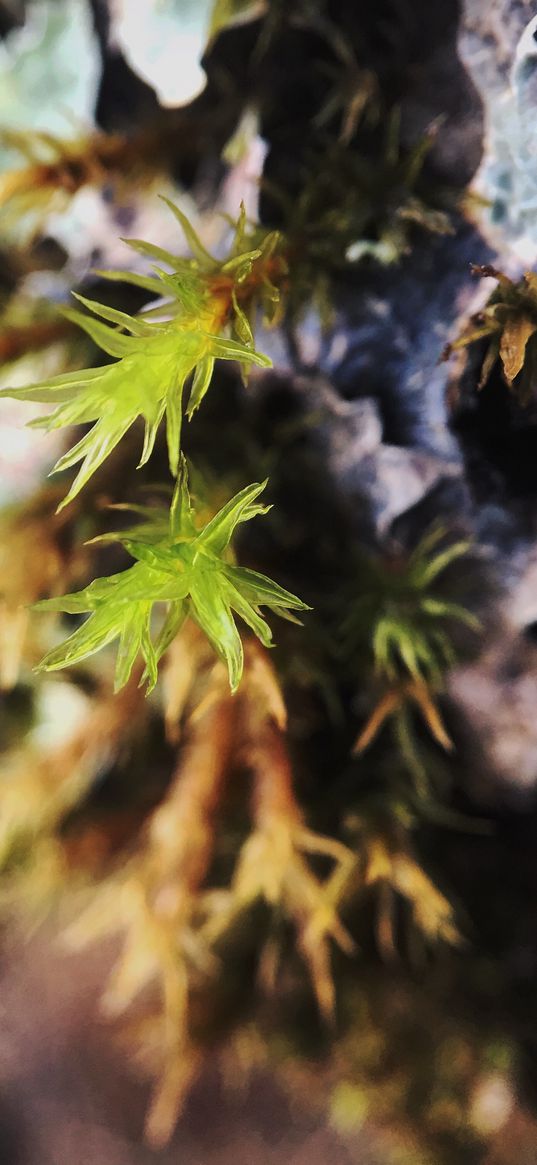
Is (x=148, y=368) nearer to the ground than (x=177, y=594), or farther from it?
farther from it

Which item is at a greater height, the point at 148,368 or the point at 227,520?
the point at 148,368

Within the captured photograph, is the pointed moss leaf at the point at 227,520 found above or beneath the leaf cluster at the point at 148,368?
beneath

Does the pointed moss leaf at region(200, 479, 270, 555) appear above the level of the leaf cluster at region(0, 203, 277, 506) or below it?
below

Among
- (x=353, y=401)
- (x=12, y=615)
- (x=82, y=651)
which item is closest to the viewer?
(x=82, y=651)

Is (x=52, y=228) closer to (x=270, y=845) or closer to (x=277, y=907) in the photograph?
(x=270, y=845)

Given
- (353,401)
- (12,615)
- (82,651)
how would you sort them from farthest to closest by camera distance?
(12,615), (353,401), (82,651)

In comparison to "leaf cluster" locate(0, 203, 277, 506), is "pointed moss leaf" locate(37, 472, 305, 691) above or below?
below

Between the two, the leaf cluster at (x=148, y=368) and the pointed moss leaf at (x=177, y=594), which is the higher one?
the leaf cluster at (x=148, y=368)

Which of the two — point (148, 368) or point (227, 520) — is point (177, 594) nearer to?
point (227, 520)

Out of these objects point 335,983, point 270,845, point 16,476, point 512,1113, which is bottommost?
point 512,1113

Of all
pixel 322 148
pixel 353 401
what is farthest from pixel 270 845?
pixel 322 148

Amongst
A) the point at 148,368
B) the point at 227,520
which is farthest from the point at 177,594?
the point at 148,368
